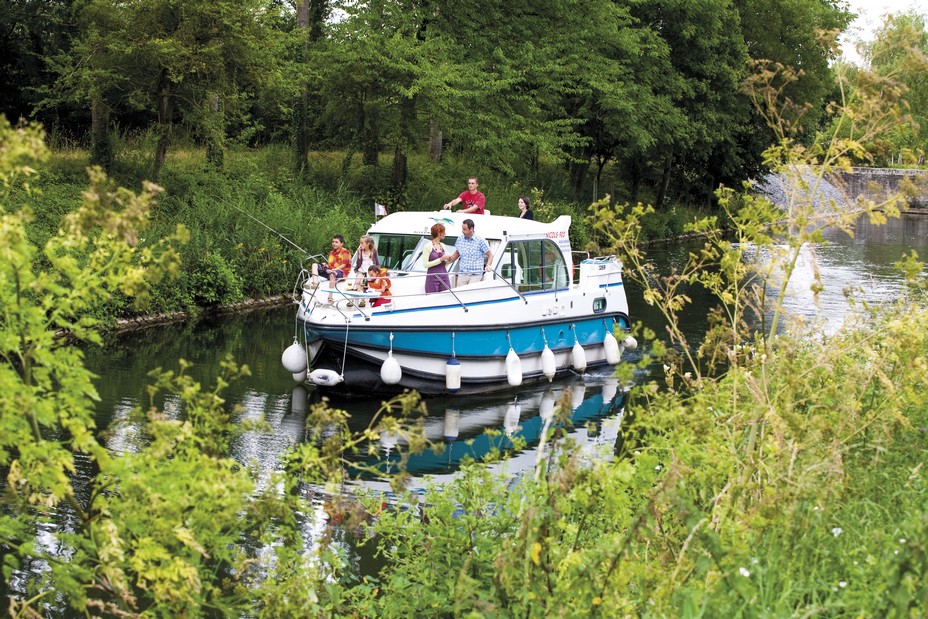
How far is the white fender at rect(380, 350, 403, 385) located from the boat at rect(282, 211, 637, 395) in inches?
0.6

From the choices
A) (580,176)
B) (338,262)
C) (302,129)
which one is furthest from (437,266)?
(580,176)

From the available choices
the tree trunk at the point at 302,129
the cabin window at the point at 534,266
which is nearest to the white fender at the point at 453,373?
the cabin window at the point at 534,266

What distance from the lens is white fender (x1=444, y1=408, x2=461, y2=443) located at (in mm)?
13866

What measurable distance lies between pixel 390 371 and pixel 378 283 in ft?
4.43

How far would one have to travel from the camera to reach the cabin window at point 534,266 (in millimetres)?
16484

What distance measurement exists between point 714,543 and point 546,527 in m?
0.88

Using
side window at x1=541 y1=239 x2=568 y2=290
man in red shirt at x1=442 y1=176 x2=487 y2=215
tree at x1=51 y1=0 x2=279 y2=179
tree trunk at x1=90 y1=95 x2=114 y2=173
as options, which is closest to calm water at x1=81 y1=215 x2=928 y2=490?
side window at x1=541 y1=239 x2=568 y2=290

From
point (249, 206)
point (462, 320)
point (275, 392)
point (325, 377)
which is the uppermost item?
point (249, 206)

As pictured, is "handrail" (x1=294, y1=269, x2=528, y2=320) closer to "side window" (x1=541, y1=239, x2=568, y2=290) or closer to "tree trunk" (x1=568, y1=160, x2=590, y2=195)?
"side window" (x1=541, y1=239, x2=568, y2=290)

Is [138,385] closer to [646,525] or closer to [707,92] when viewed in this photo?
[646,525]

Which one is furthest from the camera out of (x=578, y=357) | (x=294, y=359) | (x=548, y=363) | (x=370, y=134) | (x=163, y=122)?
(x=370, y=134)

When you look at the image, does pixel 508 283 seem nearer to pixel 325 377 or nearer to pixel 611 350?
pixel 611 350

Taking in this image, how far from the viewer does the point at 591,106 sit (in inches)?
1540

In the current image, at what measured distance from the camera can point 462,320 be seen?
50.9ft
